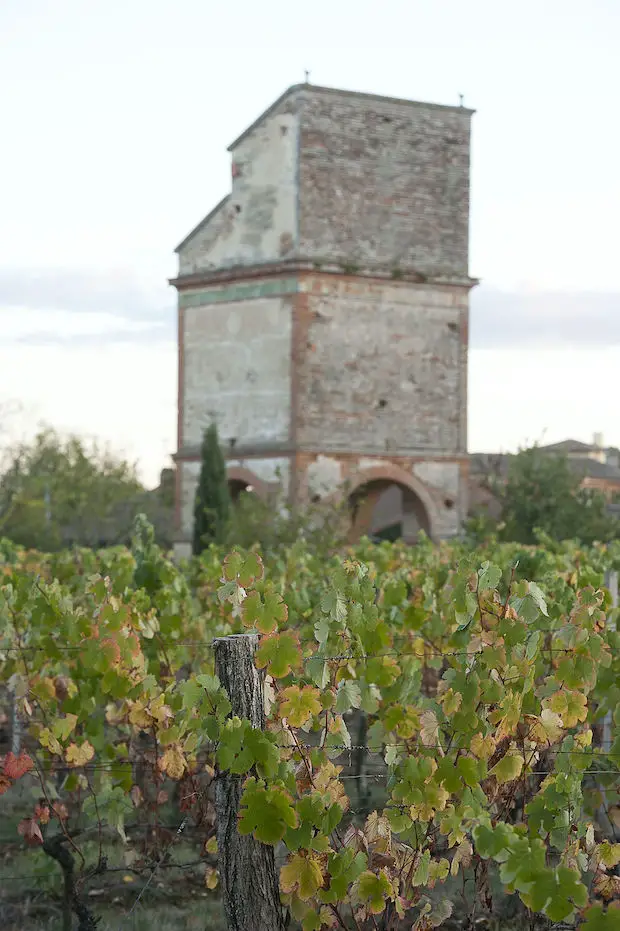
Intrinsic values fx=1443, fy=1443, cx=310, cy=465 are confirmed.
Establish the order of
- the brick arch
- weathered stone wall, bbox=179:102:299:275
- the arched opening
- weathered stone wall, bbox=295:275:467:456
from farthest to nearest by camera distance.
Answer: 1. the arched opening
2. weathered stone wall, bbox=179:102:299:275
3. weathered stone wall, bbox=295:275:467:456
4. the brick arch

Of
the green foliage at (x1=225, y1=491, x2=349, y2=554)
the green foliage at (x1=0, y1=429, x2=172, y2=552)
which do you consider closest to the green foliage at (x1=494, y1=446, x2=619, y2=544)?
the green foliage at (x1=225, y1=491, x2=349, y2=554)

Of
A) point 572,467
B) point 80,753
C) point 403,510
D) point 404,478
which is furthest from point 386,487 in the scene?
point 80,753

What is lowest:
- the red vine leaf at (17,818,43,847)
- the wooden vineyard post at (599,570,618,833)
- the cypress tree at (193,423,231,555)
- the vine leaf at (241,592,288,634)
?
the red vine leaf at (17,818,43,847)

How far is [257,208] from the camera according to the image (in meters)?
27.0

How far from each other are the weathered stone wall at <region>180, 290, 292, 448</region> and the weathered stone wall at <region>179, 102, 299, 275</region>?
0.70 m

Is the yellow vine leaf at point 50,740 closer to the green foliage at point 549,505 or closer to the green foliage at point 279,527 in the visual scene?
the green foliage at point 279,527

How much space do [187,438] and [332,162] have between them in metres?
5.93

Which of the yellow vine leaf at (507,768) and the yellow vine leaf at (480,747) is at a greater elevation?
the yellow vine leaf at (480,747)

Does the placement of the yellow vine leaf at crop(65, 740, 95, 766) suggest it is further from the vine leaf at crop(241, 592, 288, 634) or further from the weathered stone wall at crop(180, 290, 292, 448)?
the weathered stone wall at crop(180, 290, 292, 448)

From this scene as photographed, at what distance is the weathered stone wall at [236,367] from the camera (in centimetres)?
2642

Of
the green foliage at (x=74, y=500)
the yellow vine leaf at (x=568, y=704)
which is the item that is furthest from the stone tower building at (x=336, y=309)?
the yellow vine leaf at (x=568, y=704)

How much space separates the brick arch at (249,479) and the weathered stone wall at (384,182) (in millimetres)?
4155

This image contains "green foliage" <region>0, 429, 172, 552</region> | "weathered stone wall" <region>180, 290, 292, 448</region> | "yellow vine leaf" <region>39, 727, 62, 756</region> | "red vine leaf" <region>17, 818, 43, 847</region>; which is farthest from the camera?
"green foliage" <region>0, 429, 172, 552</region>

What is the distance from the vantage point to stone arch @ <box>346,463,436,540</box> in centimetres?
2672
